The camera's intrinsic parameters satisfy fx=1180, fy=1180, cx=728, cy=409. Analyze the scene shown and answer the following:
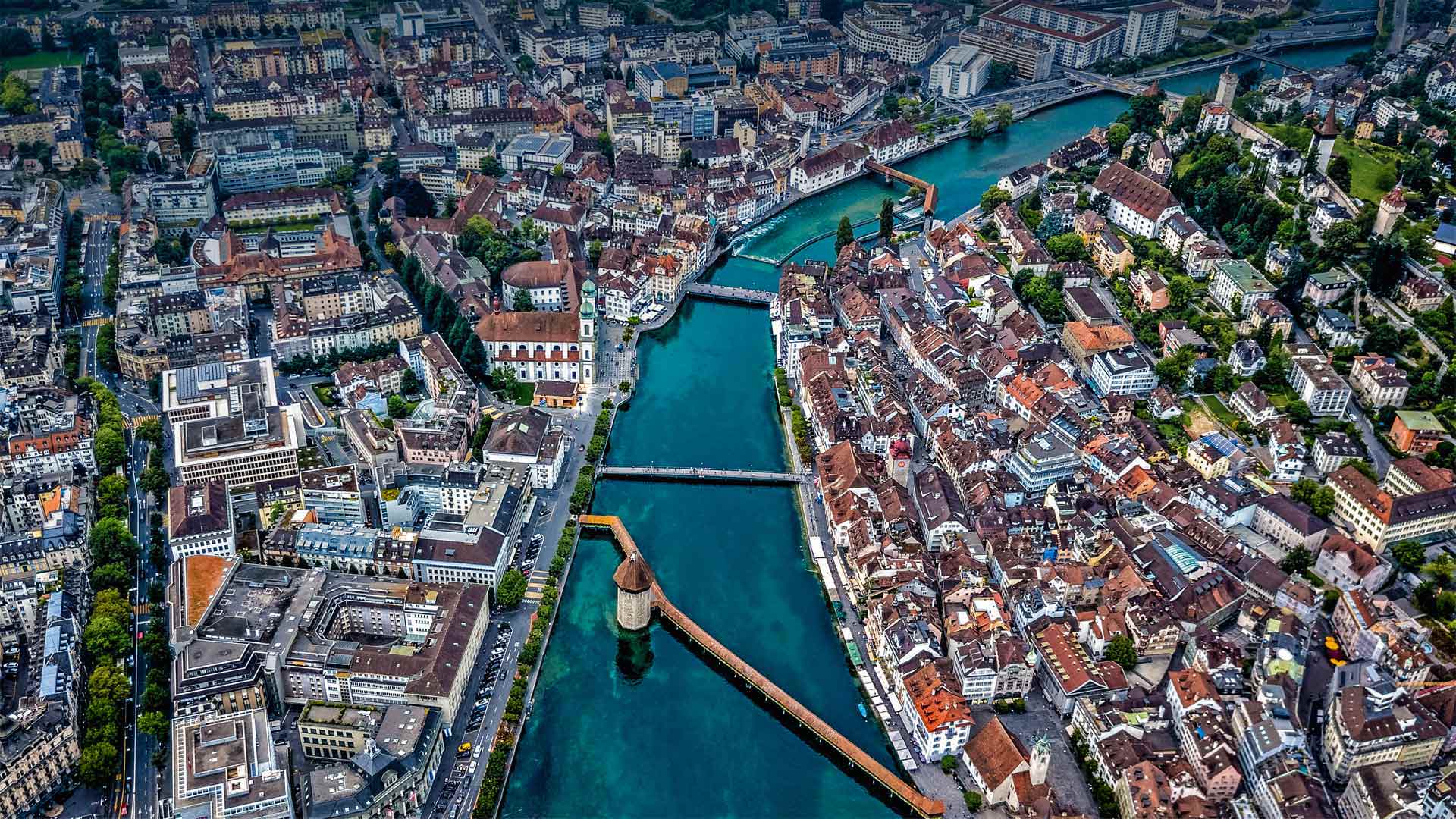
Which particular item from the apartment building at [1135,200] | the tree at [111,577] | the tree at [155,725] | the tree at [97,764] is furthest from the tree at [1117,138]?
the tree at [97,764]

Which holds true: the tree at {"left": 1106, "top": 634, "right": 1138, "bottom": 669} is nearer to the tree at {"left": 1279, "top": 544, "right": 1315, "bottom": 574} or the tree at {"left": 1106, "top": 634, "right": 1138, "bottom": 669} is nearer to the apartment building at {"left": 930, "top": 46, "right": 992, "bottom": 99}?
the tree at {"left": 1279, "top": 544, "right": 1315, "bottom": 574}

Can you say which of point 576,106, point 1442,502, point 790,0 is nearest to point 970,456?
point 1442,502

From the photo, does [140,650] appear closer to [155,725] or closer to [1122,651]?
[155,725]

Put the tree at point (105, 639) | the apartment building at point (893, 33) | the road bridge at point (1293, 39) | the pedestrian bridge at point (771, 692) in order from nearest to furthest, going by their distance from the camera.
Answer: the pedestrian bridge at point (771, 692), the tree at point (105, 639), the apartment building at point (893, 33), the road bridge at point (1293, 39)

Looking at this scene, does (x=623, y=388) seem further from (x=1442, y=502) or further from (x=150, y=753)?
(x=1442, y=502)

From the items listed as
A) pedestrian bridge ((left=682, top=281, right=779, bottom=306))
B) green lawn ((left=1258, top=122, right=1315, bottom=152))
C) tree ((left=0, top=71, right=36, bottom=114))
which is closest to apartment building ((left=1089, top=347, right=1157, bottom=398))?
pedestrian bridge ((left=682, top=281, right=779, bottom=306))

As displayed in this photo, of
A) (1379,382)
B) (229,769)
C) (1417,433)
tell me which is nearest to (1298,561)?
(1417,433)

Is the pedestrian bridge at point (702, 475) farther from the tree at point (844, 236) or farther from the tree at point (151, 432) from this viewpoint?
the tree at point (844, 236)
